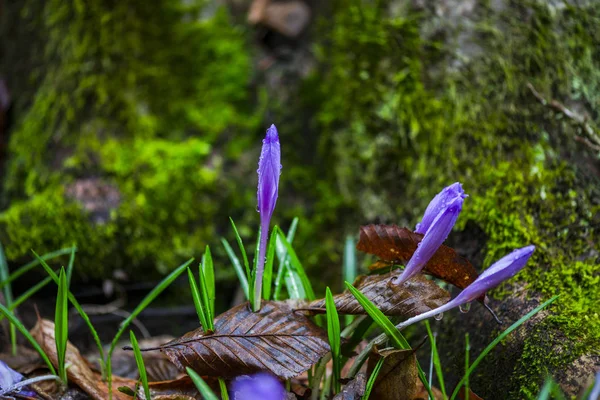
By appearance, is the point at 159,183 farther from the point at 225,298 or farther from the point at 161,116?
the point at 225,298

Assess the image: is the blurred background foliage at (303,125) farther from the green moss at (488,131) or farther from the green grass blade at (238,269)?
the green grass blade at (238,269)

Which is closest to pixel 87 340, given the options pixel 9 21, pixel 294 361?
pixel 294 361

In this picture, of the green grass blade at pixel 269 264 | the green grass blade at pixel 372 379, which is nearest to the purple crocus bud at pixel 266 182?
the green grass blade at pixel 269 264

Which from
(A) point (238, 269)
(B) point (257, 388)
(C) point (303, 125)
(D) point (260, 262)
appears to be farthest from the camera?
(C) point (303, 125)

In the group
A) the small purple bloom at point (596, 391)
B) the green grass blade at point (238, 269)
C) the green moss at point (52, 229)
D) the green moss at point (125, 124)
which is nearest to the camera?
the small purple bloom at point (596, 391)

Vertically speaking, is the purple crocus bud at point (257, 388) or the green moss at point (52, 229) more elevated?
the purple crocus bud at point (257, 388)

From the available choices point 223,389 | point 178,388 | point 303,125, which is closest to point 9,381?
point 178,388

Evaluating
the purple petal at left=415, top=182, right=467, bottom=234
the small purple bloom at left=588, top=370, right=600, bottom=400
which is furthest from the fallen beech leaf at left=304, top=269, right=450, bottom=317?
the small purple bloom at left=588, top=370, right=600, bottom=400

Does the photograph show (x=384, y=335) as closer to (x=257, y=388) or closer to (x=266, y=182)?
(x=257, y=388)
